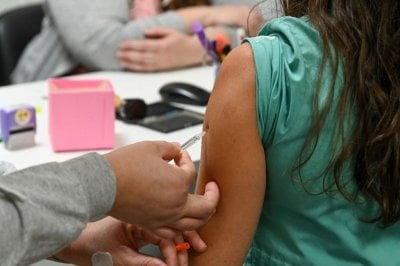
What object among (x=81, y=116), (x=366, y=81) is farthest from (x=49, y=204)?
(x=81, y=116)

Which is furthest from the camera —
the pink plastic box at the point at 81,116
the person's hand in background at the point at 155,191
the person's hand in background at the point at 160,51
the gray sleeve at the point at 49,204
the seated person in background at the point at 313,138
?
the person's hand in background at the point at 160,51

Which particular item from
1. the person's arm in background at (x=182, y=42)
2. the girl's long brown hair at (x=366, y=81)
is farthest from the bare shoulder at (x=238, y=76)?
the person's arm in background at (x=182, y=42)

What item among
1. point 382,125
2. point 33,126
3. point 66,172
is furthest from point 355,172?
point 33,126

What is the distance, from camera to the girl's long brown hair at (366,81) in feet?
2.97

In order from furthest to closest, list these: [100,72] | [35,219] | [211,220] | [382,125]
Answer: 1. [100,72]
2. [211,220]
3. [382,125]
4. [35,219]

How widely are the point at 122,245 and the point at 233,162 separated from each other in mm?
250

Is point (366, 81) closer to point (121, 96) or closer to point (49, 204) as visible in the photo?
point (49, 204)

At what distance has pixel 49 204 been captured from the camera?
72 centimetres

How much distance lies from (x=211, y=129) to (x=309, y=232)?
0.23 m

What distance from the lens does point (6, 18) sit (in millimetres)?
2396

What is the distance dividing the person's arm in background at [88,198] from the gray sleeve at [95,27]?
1.28 m

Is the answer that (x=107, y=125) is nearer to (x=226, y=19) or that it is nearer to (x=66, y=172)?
(x=66, y=172)

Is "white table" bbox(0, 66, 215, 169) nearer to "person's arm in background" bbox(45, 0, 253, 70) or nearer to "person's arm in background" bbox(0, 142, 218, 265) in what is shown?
"person's arm in background" bbox(45, 0, 253, 70)

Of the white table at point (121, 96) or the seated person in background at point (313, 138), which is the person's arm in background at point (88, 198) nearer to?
the seated person in background at point (313, 138)
